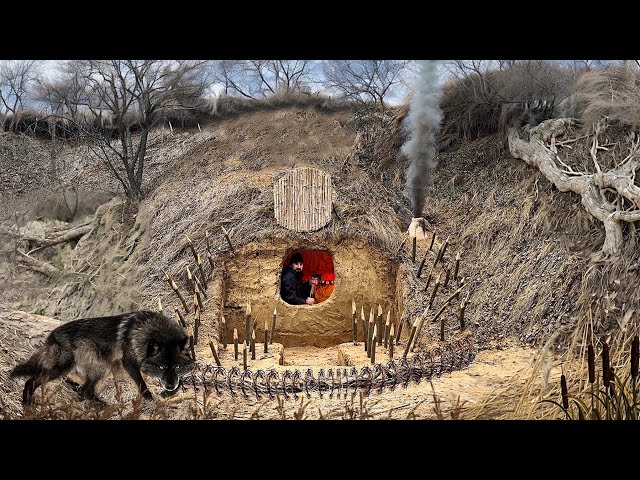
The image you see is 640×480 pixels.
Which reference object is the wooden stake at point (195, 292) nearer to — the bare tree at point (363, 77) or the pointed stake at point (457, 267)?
the bare tree at point (363, 77)

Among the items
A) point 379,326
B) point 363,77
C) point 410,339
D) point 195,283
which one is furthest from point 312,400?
point 363,77

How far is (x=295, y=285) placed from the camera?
7.71 m

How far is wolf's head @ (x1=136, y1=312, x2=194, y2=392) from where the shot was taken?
546 centimetres

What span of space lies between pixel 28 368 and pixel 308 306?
2.87 meters

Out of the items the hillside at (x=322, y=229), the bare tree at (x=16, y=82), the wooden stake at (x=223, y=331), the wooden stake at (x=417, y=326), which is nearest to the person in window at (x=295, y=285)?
A: the hillside at (x=322, y=229)

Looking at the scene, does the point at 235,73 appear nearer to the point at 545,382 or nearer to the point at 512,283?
the point at 512,283

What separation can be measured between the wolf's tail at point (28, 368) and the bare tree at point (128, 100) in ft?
4.83

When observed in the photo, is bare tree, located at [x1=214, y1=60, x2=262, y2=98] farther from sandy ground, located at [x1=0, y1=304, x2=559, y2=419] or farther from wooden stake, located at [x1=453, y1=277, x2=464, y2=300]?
sandy ground, located at [x1=0, y1=304, x2=559, y2=419]

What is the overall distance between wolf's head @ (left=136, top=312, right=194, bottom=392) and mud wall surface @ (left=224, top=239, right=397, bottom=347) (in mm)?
1229

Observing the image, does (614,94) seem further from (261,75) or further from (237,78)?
(237,78)

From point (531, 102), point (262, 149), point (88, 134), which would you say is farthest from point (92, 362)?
point (531, 102)

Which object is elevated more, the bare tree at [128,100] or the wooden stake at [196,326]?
the bare tree at [128,100]

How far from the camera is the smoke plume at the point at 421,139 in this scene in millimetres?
6164
